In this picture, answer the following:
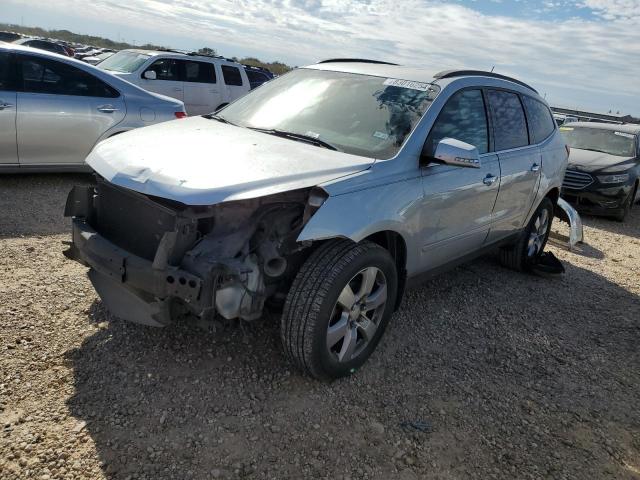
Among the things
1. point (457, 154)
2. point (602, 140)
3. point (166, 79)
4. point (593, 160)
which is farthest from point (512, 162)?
point (166, 79)

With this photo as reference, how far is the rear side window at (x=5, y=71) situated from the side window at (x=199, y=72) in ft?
20.0

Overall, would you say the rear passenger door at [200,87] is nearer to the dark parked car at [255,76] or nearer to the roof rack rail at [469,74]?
the dark parked car at [255,76]

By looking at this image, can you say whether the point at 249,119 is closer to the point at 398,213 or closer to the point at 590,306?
the point at 398,213

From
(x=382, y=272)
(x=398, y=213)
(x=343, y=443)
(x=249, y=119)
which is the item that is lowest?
(x=343, y=443)

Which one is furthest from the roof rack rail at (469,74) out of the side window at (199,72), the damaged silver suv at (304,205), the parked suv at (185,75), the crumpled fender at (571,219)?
the side window at (199,72)

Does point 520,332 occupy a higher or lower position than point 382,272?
lower

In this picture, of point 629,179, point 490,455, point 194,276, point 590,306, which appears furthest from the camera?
point 629,179

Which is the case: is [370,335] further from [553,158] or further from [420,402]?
[553,158]

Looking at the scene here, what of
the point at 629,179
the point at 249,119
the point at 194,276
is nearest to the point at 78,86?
the point at 249,119

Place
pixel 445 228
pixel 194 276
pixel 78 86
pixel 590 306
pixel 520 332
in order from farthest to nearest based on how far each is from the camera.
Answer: pixel 78 86
pixel 590 306
pixel 520 332
pixel 445 228
pixel 194 276

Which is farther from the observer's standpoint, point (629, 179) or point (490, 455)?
point (629, 179)

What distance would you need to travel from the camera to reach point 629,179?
9406 millimetres

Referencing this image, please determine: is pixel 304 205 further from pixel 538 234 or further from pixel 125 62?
pixel 125 62

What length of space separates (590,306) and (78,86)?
20.3 feet
